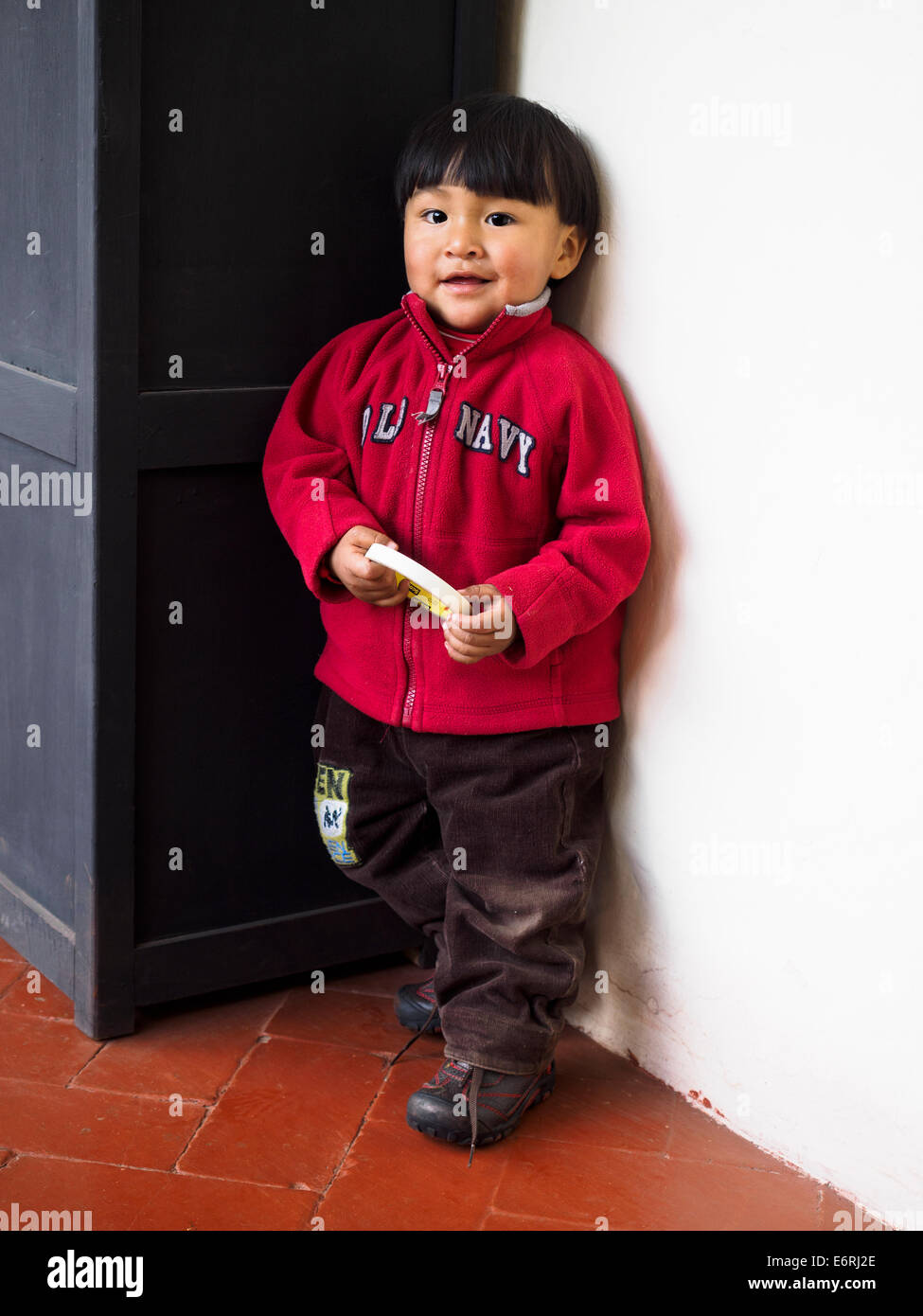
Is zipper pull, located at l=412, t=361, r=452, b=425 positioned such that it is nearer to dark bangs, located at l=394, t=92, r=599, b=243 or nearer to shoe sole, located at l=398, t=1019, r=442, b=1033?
dark bangs, located at l=394, t=92, r=599, b=243

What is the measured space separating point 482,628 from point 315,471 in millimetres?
475

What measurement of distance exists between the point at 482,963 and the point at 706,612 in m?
0.71

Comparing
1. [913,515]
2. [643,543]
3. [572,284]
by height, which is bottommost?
[643,543]

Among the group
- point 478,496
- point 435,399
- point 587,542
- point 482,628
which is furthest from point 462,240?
point 482,628

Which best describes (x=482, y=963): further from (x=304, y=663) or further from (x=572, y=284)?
(x=572, y=284)

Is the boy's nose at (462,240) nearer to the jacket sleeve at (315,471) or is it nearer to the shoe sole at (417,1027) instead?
the jacket sleeve at (315,471)

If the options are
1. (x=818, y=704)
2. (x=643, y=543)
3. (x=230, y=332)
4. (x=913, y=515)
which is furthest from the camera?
(x=230, y=332)

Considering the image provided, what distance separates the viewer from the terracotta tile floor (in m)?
2.15

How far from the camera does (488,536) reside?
2316mm

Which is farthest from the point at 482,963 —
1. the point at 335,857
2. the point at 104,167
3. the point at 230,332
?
the point at 104,167

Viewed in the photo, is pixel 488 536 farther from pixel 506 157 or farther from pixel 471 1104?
pixel 471 1104

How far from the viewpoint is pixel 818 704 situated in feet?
6.96

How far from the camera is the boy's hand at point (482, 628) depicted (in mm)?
2133

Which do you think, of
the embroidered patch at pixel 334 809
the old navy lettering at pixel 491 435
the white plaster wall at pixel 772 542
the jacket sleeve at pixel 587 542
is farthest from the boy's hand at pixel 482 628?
the embroidered patch at pixel 334 809
